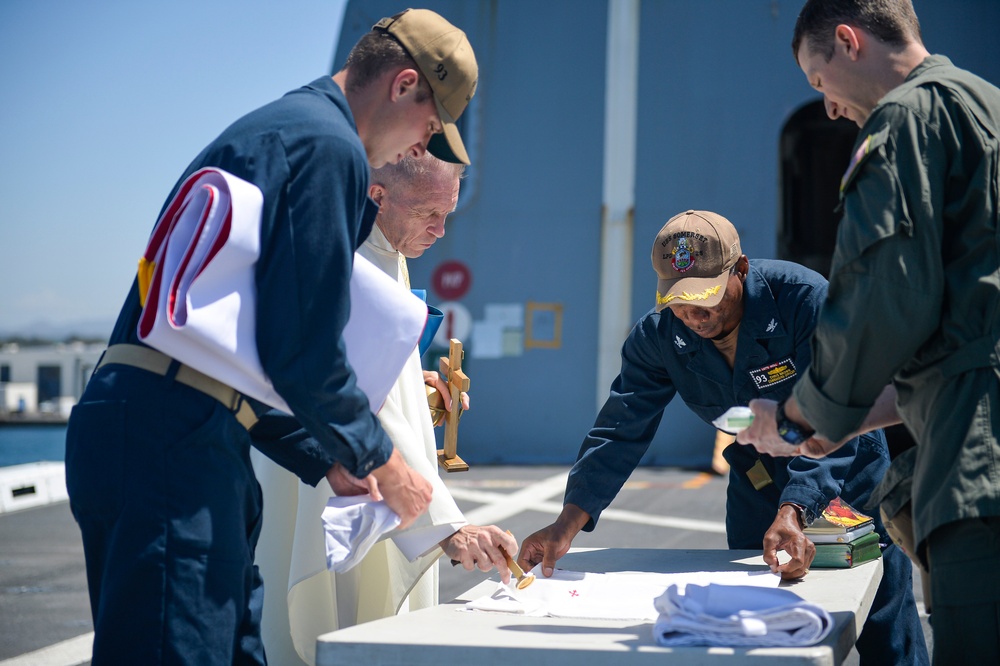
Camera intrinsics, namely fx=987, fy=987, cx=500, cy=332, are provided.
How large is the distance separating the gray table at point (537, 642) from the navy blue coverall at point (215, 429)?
25cm

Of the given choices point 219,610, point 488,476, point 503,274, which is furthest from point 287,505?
point 503,274

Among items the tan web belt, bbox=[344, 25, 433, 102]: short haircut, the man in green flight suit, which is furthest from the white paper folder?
the man in green flight suit

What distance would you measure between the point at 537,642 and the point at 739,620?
35 cm

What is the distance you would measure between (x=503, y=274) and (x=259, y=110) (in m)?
9.05

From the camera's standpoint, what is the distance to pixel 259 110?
184cm

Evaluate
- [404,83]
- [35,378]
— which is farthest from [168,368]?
[35,378]

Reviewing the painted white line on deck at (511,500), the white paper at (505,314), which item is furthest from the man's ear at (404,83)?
the white paper at (505,314)

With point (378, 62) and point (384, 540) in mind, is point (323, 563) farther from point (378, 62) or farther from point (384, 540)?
point (378, 62)

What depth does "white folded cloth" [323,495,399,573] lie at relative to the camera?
197cm

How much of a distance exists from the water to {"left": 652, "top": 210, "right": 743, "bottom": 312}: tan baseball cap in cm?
547

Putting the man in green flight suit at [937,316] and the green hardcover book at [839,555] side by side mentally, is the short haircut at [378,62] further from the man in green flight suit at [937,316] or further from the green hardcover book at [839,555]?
the green hardcover book at [839,555]

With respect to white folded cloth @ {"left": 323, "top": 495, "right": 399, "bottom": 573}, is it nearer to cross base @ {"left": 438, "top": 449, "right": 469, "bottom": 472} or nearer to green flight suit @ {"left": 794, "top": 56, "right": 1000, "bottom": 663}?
cross base @ {"left": 438, "top": 449, "right": 469, "bottom": 472}

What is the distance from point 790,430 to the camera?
1935 millimetres

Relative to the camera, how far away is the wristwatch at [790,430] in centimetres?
192
